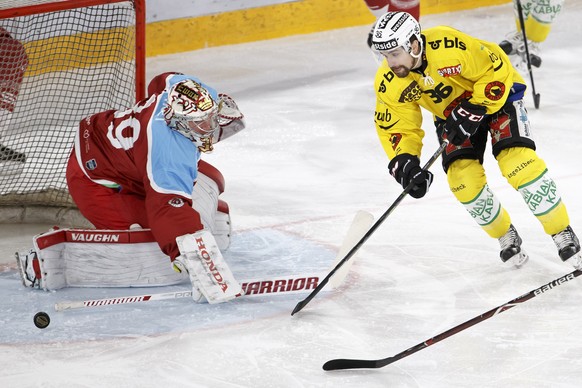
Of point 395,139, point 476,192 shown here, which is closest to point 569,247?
point 476,192

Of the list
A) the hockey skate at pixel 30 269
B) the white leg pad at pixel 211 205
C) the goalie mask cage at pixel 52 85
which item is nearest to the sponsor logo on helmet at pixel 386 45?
the white leg pad at pixel 211 205

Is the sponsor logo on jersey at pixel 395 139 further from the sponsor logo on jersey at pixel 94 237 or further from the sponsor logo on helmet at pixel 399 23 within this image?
the sponsor logo on jersey at pixel 94 237

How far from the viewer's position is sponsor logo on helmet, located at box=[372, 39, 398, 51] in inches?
134

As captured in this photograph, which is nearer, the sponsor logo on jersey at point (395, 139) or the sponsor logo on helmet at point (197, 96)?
the sponsor logo on helmet at point (197, 96)

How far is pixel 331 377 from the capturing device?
2.98m

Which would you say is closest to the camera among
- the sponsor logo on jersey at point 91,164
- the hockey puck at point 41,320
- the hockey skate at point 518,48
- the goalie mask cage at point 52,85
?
the hockey puck at point 41,320

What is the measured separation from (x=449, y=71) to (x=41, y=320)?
145 cm

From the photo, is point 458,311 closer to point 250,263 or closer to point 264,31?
point 250,263

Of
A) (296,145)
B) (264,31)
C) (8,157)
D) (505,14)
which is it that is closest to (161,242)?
(8,157)

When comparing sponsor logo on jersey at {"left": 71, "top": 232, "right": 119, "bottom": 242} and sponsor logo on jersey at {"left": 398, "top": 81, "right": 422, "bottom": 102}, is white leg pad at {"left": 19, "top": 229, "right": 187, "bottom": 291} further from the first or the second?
sponsor logo on jersey at {"left": 398, "top": 81, "right": 422, "bottom": 102}

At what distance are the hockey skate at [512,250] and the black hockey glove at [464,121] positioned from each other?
0.47 meters

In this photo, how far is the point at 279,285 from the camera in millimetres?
3637

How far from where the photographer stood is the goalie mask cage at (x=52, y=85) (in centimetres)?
451

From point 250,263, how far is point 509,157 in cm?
100
